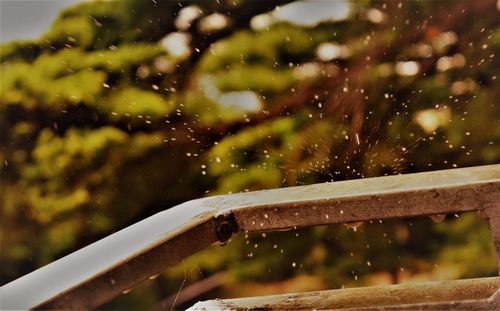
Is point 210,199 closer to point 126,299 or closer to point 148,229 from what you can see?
point 148,229

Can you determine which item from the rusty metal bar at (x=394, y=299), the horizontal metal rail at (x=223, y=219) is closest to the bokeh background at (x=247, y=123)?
the rusty metal bar at (x=394, y=299)

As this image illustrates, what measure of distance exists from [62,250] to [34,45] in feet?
5.30

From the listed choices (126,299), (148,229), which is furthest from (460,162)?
(148,229)

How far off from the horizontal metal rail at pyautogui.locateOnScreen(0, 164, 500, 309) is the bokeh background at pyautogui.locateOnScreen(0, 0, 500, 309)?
2.36 m

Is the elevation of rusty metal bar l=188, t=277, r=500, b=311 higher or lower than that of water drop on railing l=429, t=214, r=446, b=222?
lower

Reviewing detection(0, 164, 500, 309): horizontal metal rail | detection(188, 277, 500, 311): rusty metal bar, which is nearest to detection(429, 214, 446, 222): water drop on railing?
detection(0, 164, 500, 309): horizontal metal rail

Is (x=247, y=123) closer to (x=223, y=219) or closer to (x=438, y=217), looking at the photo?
(x=223, y=219)

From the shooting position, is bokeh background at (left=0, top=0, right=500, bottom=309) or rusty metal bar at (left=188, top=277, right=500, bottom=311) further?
bokeh background at (left=0, top=0, right=500, bottom=309)

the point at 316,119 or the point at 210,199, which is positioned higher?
the point at 316,119

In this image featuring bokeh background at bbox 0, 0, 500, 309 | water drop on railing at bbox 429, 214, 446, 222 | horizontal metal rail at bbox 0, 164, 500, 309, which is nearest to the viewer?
horizontal metal rail at bbox 0, 164, 500, 309

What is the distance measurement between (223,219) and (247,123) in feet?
8.53

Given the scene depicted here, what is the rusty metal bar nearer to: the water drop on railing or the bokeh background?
the water drop on railing

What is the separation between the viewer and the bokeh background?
3.92 metres

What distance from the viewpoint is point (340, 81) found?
4137 mm
